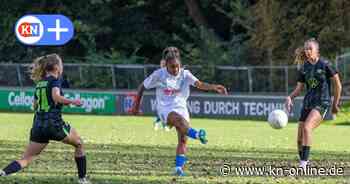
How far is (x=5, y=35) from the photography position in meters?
53.2

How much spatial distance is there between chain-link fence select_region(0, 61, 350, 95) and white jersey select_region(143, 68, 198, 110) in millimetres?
25410

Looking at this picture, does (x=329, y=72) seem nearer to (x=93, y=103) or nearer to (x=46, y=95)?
(x=46, y=95)

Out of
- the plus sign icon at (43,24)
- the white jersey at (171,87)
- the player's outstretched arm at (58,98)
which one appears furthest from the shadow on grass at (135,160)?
the plus sign icon at (43,24)

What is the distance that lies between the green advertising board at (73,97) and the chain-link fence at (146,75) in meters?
1.41

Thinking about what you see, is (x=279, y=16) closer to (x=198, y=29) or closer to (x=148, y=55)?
(x=198, y=29)

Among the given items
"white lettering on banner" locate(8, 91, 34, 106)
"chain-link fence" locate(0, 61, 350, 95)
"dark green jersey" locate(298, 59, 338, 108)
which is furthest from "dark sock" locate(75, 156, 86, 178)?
"white lettering on banner" locate(8, 91, 34, 106)

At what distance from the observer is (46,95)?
11578mm

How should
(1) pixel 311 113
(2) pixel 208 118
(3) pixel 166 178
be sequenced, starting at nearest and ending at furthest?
(3) pixel 166 178 → (1) pixel 311 113 → (2) pixel 208 118

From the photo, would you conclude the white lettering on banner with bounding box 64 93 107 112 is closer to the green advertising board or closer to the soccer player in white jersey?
the green advertising board

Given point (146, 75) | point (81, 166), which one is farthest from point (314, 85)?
point (146, 75)

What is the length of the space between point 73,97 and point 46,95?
28680 mm

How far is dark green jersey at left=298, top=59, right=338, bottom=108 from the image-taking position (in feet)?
46.2

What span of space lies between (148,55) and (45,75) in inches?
1703

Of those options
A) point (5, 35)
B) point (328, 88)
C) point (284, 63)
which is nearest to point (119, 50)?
point (5, 35)
